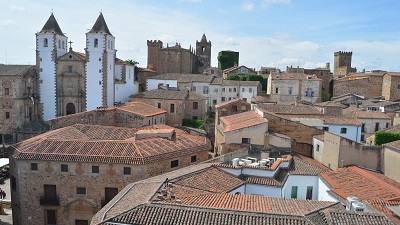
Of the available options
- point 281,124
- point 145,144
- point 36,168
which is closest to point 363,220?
point 145,144

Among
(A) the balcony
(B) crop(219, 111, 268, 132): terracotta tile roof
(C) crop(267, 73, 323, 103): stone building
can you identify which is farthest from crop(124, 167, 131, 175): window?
(C) crop(267, 73, 323, 103): stone building

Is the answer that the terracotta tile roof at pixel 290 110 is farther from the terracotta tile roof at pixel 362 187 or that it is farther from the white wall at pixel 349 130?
the terracotta tile roof at pixel 362 187

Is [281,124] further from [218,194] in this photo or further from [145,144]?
[218,194]

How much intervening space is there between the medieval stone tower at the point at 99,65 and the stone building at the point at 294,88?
76.0 ft

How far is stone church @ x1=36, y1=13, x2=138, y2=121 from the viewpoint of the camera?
4266 centimetres

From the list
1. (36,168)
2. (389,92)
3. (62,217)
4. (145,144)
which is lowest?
(62,217)

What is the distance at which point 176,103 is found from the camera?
42406 millimetres

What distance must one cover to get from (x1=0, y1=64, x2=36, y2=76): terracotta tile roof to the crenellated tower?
1.50 m

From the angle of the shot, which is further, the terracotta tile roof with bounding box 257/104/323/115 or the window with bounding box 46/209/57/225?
the terracotta tile roof with bounding box 257/104/323/115

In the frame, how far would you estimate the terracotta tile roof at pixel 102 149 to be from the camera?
Result: 2112 cm

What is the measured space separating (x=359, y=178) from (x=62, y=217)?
17625 mm

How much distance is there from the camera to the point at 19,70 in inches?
1690

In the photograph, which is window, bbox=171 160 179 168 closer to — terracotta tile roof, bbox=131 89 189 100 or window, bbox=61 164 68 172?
window, bbox=61 164 68 172

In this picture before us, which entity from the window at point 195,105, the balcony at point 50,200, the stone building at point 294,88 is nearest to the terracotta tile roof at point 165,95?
the window at point 195,105
